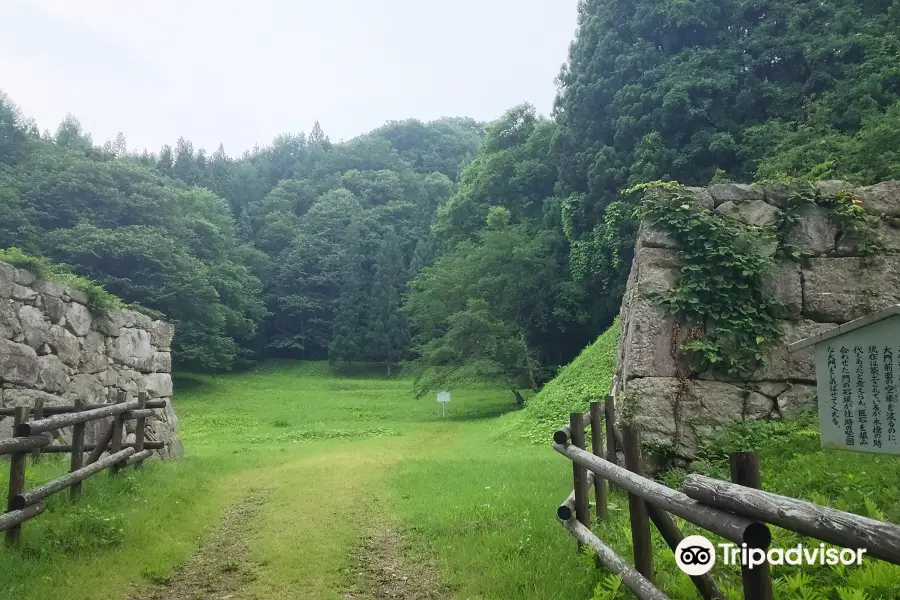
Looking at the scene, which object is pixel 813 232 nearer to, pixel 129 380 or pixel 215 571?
pixel 215 571

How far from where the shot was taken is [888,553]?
6.25 feet

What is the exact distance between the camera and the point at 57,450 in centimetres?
803

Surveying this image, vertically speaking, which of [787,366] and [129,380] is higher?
[787,366]

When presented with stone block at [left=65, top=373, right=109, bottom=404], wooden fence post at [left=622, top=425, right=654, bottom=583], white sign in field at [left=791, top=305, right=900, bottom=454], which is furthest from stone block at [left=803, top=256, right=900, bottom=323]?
stone block at [left=65, top=373, right=109, bottom=404]

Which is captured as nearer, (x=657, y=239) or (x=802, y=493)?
(x=802, y=493)

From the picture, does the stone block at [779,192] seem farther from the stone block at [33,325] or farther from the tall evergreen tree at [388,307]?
the tall evergreen tree at [388,307]

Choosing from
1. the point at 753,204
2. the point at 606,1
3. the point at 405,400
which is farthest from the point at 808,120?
the point at 405,400

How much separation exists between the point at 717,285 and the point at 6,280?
10013 mm

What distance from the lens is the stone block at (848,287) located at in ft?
24.9

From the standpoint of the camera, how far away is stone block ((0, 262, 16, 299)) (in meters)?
8.57

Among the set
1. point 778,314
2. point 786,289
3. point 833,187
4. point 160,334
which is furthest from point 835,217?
point 160,334

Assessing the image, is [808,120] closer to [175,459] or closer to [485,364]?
[485,364]

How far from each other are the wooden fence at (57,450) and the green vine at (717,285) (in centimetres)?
678

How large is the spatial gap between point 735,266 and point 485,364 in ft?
48.3
